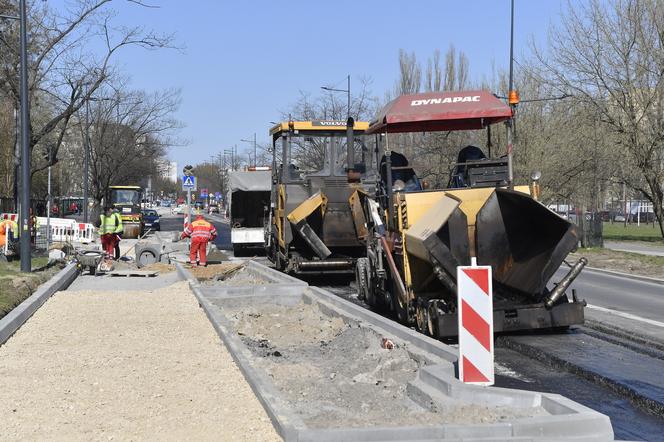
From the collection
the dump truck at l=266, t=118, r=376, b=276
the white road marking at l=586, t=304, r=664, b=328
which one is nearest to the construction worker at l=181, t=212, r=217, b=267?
the dump truck at l=266, t=118, r=376, b=276

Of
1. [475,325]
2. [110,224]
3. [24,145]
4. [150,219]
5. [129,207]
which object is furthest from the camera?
[150,219]

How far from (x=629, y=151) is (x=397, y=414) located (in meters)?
26.2

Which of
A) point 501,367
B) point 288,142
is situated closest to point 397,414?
point 501,367

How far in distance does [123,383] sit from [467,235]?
161 inches

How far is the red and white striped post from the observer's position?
20.7 feet

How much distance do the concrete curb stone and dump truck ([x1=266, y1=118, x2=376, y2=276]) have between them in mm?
4692

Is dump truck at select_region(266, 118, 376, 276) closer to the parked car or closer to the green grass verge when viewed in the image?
→ the green grass verge

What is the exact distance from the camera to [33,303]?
11891 millimetres

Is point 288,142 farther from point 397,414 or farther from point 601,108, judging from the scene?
point 601,108

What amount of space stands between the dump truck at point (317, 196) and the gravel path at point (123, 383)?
5.02 metres

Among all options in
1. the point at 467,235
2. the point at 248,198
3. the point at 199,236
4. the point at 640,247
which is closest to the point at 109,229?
the point at 199,236

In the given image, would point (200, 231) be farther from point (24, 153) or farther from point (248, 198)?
point (248, 198)

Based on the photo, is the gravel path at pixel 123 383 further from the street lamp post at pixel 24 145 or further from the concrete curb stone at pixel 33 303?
the street lamp post at pixel 24 145

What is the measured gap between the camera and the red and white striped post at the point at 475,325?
6.30 metres
